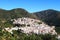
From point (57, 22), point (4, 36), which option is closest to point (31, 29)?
point (4, 36)

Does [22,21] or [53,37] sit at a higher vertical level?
[22,21]

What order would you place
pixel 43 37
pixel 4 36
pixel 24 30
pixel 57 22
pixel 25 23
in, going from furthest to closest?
1. pixel 57 22
2. pixel 25 23
3. pixel 24 30
4. pixel 43 37
5. pixel 4 36

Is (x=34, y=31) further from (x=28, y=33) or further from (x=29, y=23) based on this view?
(x=29, y=23)

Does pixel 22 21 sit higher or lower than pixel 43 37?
higher

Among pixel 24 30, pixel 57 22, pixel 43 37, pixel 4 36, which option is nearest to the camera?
pixel 4 36

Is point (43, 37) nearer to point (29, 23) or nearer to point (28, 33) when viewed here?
point (28, 33)

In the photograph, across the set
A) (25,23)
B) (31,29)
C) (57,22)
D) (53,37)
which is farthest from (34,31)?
(57,22)

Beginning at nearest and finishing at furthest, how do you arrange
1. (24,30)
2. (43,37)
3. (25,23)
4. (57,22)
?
(43,37)
(24,30)
(25,23)
(57,22)

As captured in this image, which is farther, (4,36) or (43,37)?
(43,37)

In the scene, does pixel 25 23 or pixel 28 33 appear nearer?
pixel 28 33
